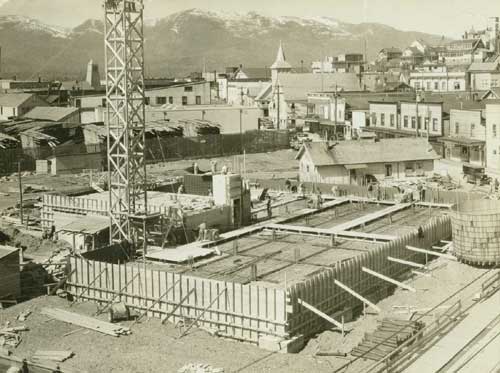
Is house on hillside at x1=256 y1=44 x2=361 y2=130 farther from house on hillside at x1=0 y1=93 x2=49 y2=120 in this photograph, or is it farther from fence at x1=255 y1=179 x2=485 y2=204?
fence at x1=255 y1=179 x2=485 y2=204

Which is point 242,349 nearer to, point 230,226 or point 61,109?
point 230,226

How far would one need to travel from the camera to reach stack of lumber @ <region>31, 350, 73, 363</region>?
18.5 m

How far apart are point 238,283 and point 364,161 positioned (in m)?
26.8

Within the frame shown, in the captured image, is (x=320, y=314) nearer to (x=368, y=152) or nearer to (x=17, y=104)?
(x=368, y=152)

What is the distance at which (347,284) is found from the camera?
2170 cm

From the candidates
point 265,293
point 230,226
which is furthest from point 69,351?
point 230,226

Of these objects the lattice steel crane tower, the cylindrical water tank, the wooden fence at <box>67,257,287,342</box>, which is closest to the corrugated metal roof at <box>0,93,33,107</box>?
the lattice steel crane tower

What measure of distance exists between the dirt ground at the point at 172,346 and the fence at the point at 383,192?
15100 millimetres

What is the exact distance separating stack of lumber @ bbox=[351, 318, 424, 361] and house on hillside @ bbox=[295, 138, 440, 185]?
84.8ft

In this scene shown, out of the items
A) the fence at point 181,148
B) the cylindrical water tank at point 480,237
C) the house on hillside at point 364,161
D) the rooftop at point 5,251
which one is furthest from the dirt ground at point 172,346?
the fence at point 181,148

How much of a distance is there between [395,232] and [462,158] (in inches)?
1058

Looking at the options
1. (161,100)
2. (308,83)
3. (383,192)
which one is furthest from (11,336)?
(308,83)

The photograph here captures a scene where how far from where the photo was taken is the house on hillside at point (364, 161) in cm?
4534

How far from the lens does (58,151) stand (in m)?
56.7
